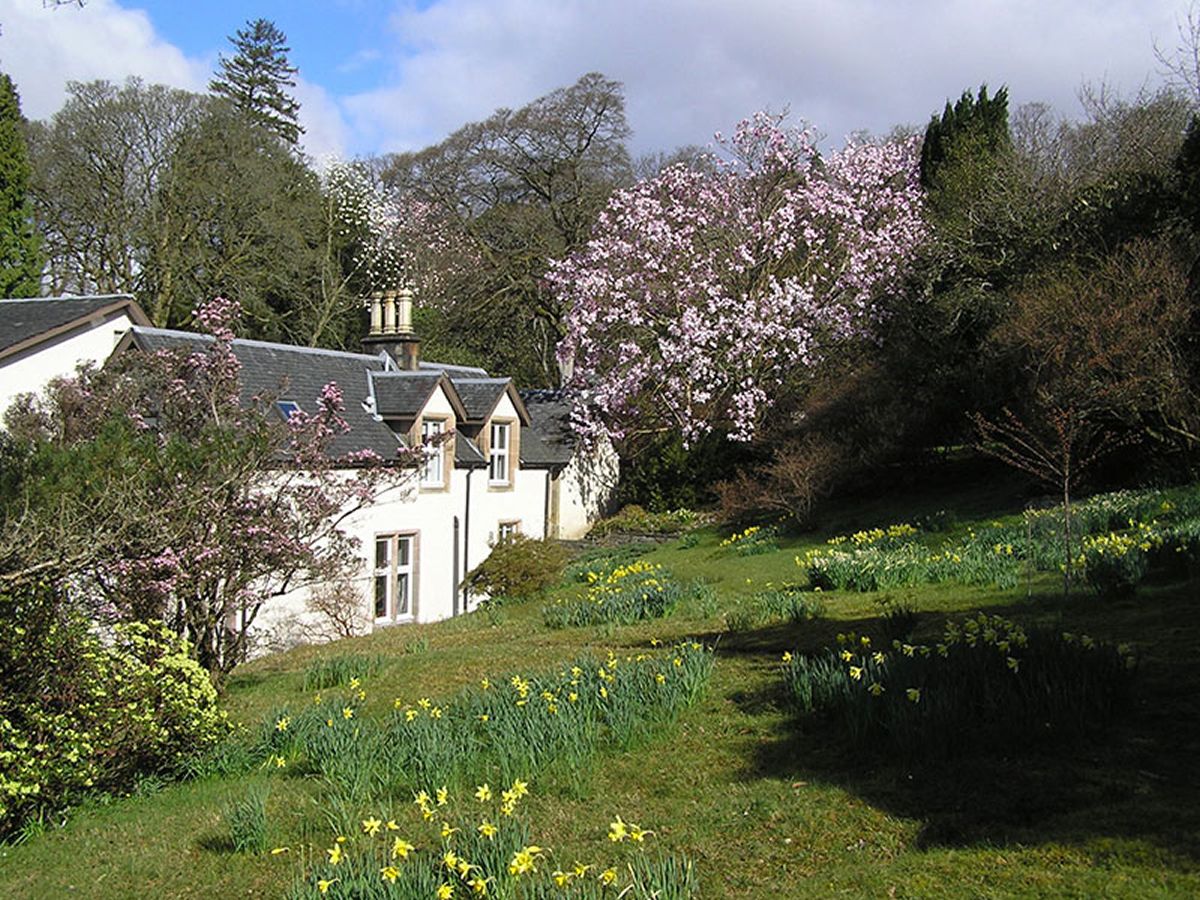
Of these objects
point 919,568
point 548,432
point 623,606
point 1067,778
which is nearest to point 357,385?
point 548,432

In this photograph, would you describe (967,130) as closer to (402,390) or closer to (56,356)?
(402,390)

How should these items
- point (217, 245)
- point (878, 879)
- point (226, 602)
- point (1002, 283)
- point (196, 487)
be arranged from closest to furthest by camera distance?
point (878, 879)
point (196, 487)
point (226, 602)
point (1002, 283)
point (217, 245)

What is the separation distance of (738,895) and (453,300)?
36050 millimetres

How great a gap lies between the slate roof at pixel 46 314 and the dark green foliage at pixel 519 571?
952 centimetres

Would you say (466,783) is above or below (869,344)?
below

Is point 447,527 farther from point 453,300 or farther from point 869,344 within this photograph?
point 453,300

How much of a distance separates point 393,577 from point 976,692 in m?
19.7

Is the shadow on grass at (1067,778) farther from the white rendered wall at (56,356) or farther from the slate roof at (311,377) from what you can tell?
the white rendered wall at (56,356)

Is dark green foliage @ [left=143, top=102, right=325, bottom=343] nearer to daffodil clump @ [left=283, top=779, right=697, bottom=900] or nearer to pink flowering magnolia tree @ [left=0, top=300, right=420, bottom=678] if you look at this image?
pink flowering magnolia tree @ [left=0, top=300, right=420, bottom=678]

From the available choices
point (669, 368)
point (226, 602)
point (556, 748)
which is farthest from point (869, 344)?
point (556, 748)

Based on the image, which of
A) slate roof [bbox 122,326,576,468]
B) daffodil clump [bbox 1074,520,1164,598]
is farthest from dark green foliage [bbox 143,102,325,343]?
daffodil clump [bbox 1074,520,1164,598]

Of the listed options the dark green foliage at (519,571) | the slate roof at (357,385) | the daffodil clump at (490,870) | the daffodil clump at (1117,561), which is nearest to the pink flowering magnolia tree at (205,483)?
the dark green foliage at (519,571)

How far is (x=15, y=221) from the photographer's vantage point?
35375 mm

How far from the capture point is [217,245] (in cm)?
4056
